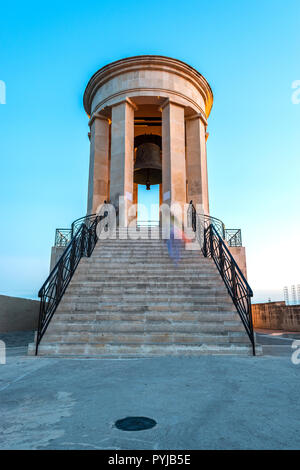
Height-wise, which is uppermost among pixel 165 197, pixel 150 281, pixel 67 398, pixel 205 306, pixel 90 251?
pixel 165 197

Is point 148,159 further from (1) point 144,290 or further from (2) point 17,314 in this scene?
(1) point 144,290

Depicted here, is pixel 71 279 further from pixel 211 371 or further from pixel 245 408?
pixel 245 408

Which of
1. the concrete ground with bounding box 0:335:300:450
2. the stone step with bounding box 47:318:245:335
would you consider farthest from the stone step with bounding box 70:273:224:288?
the concrete ground with bounding box 0:335:300:450

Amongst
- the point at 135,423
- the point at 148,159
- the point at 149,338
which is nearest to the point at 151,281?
the point at 149,338

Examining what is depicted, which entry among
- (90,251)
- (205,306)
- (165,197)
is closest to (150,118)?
(165,197)

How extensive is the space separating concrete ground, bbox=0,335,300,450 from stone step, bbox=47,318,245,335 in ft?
4.57

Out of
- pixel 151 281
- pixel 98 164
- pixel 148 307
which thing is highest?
pixel 98 164

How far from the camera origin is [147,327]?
6352 mm

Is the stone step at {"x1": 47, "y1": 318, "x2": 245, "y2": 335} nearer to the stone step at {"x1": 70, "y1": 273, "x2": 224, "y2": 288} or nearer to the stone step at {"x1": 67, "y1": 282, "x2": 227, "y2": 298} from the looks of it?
the stone step at {"x1": 67, "y1": 282, "x2": 227, "y2": 298}

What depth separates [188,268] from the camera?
358 inches

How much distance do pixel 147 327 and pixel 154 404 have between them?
3507 mm

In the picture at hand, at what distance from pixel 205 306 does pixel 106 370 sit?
316cm

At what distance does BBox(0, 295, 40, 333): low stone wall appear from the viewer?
11.4 metres
